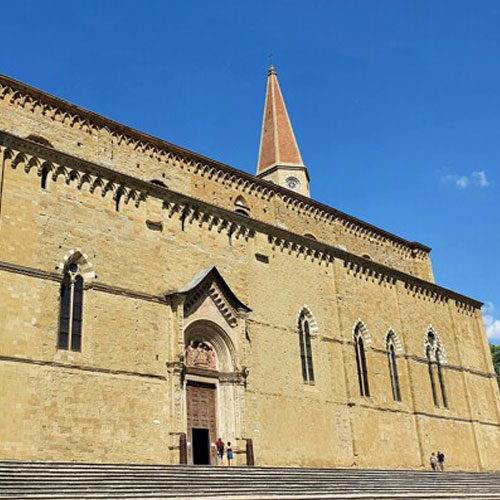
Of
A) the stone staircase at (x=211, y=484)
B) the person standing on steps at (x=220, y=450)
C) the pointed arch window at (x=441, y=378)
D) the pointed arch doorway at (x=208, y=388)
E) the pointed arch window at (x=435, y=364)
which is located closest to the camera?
the stone staircase at (x=211, y=484)

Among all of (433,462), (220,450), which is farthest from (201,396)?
(433,462)

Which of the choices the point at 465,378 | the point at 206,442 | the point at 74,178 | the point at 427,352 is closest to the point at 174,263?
the point at 74,178

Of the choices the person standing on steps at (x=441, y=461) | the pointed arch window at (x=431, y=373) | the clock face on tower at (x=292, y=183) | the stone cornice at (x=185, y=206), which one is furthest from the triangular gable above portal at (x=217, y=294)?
the clock face on tower at (x=292, y=183)

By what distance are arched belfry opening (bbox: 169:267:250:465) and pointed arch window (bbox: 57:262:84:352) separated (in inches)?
121

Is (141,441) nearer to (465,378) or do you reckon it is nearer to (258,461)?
(258,461)

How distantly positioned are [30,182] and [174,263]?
5039 millimetres

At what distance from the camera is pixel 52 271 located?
17.6m

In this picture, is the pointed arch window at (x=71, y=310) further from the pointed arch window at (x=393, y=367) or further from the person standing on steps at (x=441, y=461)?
the person standing on steps at (x=441, y=461)

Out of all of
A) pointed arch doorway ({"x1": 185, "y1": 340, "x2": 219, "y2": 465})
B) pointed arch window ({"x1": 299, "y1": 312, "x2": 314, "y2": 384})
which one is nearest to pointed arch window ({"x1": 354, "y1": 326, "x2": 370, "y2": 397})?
pointed arch window ({"x1": 299, "y1": 312, "x2": 314, "y2": 384})

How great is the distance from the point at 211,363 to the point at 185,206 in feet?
16.5

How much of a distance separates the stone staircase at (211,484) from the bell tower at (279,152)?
17.7m

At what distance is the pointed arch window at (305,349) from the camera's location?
24031mm

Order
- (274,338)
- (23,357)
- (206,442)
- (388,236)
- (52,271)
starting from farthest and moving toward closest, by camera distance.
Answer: (388,236)
(274,338)
(206,442)
(52,271)
(23,357)

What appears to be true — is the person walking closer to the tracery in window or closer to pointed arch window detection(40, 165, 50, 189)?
the tracery in window
